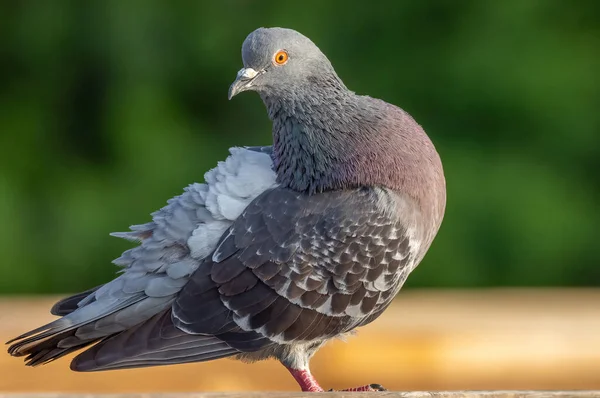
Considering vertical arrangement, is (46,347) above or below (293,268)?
below

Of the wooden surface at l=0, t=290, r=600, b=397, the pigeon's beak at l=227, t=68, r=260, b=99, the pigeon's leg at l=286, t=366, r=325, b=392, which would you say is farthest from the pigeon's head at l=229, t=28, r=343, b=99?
the wooden surface at l=0, t=290, r=600, b=397

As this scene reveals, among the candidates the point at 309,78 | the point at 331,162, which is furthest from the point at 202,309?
the point at 309,78

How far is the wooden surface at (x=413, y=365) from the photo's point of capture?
2.87 meters

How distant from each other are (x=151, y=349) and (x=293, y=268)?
42cm

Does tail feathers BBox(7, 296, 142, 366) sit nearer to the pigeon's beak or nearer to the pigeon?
the pigeon

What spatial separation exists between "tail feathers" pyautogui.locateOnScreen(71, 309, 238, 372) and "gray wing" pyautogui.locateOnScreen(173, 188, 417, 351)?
0.03 metres

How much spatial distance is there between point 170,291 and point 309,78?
2.20ft

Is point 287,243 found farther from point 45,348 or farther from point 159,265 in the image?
point 45,348

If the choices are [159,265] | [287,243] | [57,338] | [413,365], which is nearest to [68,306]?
[57,338]

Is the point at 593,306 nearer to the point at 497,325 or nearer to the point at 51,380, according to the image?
the point at 497,325

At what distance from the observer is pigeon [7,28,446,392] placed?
2506 mm

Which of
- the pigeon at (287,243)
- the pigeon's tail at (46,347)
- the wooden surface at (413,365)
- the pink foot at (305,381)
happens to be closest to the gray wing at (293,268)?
the pigeon at (287,243)

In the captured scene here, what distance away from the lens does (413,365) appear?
9.99ft

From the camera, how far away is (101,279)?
4.96 m
